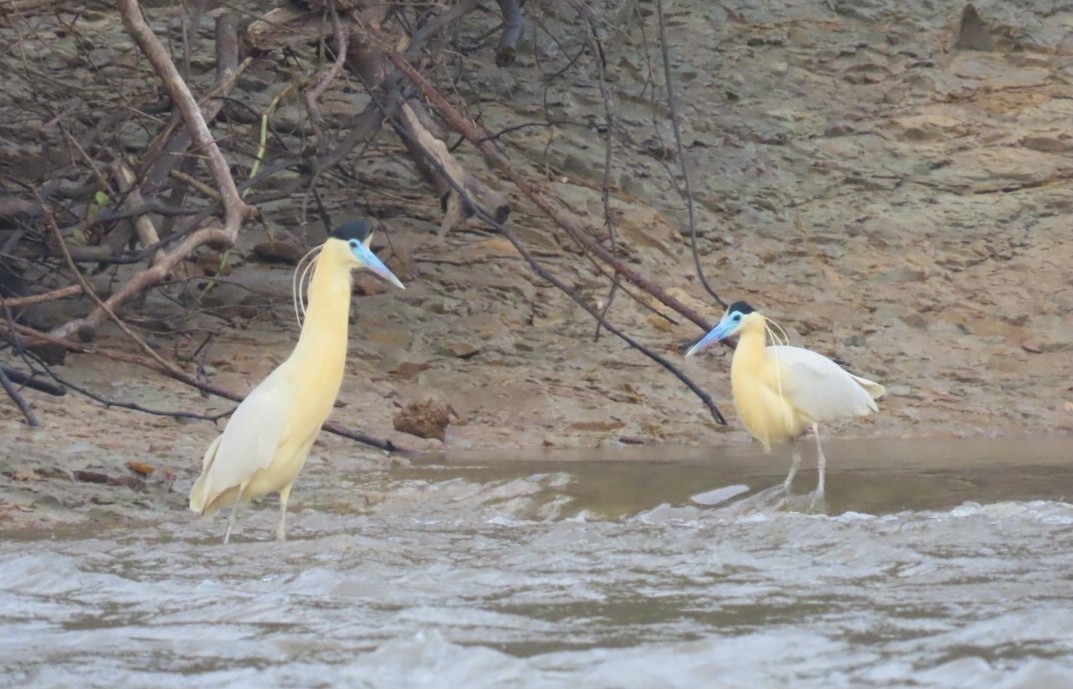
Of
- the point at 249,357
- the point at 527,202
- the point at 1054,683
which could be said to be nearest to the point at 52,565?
the point at 1054,683

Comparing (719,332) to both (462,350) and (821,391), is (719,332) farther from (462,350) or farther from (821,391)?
(462,350)

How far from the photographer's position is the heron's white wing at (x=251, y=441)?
5.85 m

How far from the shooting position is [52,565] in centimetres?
488

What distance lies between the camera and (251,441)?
5.86 metres

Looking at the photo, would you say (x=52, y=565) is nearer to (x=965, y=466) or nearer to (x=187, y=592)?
(x=187, y=592)

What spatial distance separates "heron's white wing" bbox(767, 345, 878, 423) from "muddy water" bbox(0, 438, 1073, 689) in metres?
0.37

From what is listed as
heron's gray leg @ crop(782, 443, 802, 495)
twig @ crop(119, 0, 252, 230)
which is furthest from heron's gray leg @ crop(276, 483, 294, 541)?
heron's gray leg @ crop(782, 443, 802, 495)

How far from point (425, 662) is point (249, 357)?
17.8 ft

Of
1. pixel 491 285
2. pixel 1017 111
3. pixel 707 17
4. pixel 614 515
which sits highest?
pixel 707 17

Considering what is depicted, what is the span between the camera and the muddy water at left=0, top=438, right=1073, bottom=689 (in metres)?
3.48

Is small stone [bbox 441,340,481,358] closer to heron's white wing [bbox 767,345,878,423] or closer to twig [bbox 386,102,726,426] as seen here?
twig [bbox 386,102,726,426]

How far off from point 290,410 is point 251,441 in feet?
0.63

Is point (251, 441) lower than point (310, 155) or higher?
lower

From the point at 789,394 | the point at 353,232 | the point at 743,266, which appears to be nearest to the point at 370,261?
the point at 353,232
